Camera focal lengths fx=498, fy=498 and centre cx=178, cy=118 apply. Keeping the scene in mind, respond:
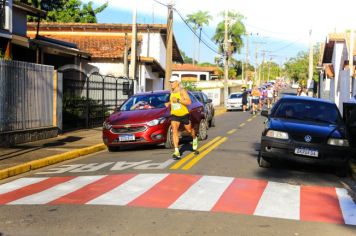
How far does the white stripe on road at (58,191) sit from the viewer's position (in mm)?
7281

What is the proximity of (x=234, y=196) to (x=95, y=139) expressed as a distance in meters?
8.67

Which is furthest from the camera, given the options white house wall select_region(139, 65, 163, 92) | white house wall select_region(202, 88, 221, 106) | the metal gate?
white house wall select_region(202, 88, 221, 106)

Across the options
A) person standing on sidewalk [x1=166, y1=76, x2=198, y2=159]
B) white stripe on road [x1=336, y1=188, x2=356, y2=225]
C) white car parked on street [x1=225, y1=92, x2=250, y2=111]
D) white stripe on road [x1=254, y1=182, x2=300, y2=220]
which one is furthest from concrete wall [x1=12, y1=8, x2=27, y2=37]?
white car parked on street [x1=225, y1=92, x2=250, y2=111]

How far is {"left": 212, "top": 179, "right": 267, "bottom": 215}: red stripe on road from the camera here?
6.71 m

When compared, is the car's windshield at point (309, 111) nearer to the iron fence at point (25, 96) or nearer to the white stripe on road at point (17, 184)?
the white stripe on road at point (17, 184)

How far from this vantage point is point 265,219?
6.26 m

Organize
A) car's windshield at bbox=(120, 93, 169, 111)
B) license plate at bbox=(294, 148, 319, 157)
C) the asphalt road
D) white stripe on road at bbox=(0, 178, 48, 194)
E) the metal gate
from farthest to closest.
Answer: the metal gate → car's windshield at bbox=(120, 93, 169, 111) → license plate at bbox=(294, 148, 319, 157) → white stripe on road at bbox=(0, 178, 48, 194) → the asphalt road

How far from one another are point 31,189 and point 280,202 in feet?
13.2

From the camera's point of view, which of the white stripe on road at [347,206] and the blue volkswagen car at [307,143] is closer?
the white stripe on road at [347,206]

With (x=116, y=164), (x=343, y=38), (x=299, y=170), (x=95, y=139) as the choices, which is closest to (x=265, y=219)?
(x=299, y=170)

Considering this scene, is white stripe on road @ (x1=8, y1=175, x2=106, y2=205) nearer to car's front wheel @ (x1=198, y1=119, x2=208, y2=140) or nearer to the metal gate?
car's front wheel @ (x1=198, y1=119, x2=208, y2=140)

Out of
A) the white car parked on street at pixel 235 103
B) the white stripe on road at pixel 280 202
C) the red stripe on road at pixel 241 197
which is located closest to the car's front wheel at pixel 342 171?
the white stripe on road at pixel 280 202

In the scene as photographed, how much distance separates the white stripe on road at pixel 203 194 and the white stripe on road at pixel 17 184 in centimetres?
297

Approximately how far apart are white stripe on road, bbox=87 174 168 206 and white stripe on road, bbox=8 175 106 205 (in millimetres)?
713
